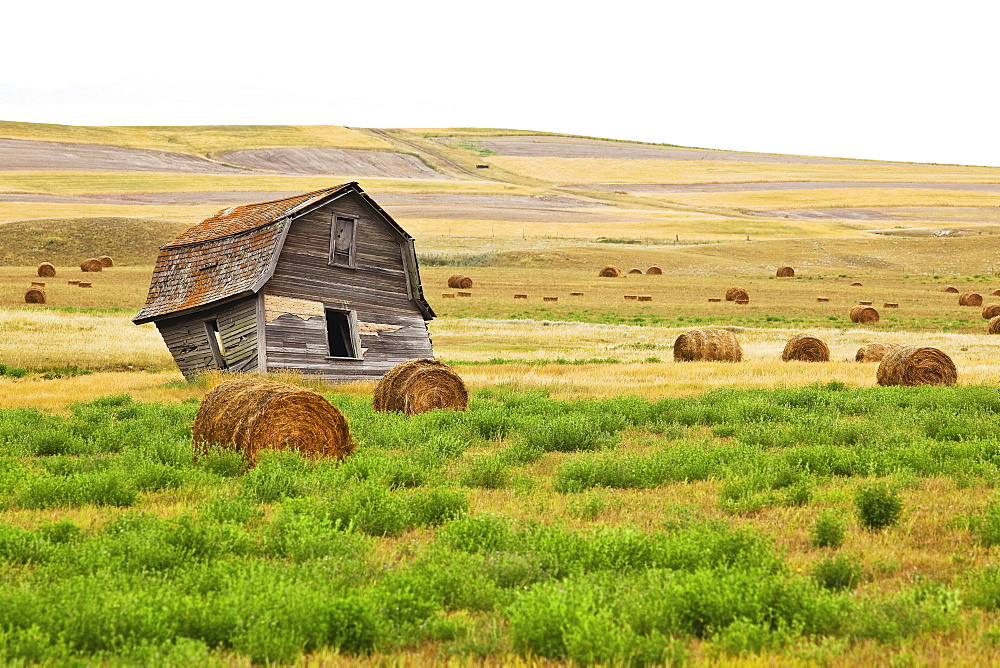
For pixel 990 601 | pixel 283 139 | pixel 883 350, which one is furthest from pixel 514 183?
pixel 990 601

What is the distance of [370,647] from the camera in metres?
6.05

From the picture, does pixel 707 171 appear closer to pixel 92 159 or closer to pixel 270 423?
pixel 92 159

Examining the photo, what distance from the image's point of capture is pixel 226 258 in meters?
28.9

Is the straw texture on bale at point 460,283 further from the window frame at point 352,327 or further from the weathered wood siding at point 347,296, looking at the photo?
the window frame at point 352,327

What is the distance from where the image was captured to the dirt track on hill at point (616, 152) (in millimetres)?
179625

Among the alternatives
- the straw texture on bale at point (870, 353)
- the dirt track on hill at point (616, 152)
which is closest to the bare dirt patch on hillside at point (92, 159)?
the dirt track on hill at point (616, 152)

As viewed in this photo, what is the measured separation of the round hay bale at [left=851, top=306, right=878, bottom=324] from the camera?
4659 cm

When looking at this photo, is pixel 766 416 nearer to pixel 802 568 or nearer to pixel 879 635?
pixel 802 568

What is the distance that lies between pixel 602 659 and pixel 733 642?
82 centimetres

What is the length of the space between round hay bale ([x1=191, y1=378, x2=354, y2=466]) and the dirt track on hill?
164 metres

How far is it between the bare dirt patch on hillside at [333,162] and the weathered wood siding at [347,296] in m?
109

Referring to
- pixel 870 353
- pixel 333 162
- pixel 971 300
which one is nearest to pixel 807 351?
pixel 870 353

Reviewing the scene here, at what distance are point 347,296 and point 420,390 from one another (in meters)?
11.8

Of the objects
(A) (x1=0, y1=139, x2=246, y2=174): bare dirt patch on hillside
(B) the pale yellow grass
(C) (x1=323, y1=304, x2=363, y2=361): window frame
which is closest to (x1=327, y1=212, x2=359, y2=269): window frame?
(C) (x1=323, y1=304, x2=363, y2=361): window frame
